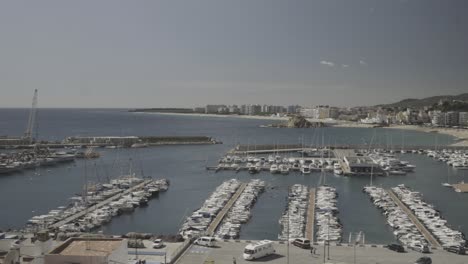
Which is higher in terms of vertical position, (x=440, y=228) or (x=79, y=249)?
(x=79, y=249)

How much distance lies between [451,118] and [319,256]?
164ft

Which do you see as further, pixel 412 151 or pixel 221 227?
pixel 412 151

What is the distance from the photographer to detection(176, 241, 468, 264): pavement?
6949 millimetres

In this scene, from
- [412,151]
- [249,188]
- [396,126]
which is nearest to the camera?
[249,188]

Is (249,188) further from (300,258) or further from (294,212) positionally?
(300,258)

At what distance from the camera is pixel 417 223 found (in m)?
10.7

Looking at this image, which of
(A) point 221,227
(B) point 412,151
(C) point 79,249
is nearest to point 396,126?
(B) point 412,151

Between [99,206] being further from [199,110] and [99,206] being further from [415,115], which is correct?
[199,110]

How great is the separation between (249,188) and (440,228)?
621cm

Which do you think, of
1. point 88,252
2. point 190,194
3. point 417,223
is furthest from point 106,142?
point 88,252

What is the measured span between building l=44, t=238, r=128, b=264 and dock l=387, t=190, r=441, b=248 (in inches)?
243

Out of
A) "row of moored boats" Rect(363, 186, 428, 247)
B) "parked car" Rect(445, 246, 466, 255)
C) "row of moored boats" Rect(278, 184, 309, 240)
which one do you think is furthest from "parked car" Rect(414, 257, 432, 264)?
"row of moored boats" Rect(278, 184, 309, 240)

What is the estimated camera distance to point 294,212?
37.2ft

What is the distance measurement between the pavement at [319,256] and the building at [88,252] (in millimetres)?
1781
